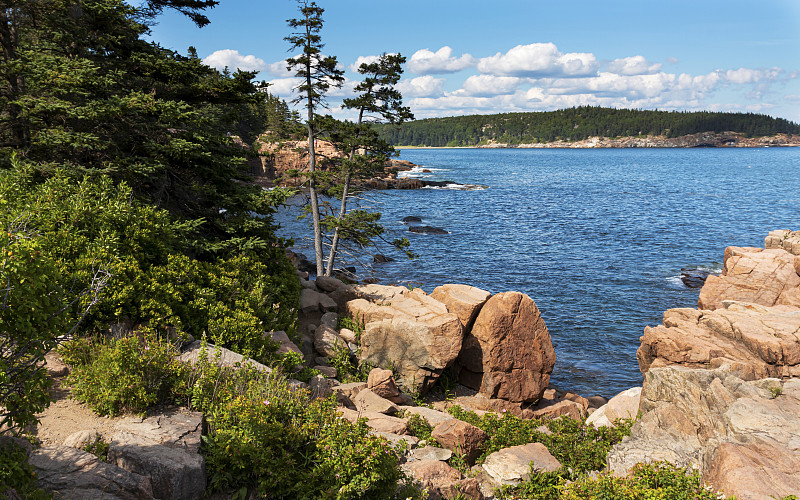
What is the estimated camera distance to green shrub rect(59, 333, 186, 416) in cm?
912

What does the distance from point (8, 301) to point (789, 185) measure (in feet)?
440

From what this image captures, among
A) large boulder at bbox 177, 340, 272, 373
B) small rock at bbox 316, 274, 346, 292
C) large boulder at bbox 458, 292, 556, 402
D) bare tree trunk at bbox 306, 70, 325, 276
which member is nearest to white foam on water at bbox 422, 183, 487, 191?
bare tree trunk at bbox 306, 70, 325, 276

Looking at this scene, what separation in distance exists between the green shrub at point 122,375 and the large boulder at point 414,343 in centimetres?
842

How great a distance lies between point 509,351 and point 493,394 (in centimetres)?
→ 165

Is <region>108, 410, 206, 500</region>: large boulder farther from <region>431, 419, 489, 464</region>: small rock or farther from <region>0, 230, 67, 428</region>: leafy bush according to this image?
<region>431, 419, 489, 464</region>: small rock

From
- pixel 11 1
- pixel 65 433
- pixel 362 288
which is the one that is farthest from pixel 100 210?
pixel 362 288

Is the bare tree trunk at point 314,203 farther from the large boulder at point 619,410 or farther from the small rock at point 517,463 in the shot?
the small rock at point 517,463

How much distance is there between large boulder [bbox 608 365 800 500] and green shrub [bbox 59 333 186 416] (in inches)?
383

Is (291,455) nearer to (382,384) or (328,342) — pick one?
(382,384)

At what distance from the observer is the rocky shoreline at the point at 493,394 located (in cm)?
812

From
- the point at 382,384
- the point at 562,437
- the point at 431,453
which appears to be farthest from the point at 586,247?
the point at 431,453

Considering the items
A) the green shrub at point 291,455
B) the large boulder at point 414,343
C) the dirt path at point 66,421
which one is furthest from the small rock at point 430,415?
the dirt path at point 66,421

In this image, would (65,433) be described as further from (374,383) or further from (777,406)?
(777,406)

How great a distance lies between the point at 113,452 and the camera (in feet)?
25.3
